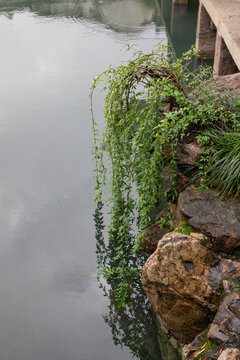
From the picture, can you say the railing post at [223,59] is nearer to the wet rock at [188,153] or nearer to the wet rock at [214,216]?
the wet rock at [188,153]

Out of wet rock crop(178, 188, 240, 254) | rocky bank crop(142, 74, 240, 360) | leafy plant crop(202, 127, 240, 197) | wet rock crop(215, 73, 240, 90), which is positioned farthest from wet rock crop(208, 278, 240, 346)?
wet rock crop(215, 73, 240, 90)

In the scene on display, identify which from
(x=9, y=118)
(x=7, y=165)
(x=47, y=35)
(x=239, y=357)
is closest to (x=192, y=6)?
(x=47, y=35)

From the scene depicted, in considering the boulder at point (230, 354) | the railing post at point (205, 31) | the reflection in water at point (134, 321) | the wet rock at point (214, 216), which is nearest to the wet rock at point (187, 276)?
the wet rock at point (214, 216)

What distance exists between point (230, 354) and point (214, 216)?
43.3 inches

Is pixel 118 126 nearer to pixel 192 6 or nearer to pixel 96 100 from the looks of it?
pixel 96 100

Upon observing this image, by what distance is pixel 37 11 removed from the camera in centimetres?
1217

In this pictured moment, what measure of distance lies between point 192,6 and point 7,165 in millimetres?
8074

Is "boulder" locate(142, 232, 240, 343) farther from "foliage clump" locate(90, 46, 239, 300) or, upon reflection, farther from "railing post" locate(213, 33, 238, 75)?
"railing post" locate(213, 33, 238, 75)

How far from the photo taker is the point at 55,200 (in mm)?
5031

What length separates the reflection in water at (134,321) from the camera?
134 inches

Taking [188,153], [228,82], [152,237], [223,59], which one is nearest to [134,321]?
[152,237]

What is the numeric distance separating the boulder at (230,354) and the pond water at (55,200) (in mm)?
1101

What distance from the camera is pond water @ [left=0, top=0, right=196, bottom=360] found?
139 inches

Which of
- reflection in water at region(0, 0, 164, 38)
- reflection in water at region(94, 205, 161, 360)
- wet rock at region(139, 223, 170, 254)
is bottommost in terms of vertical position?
reflection in water at region(94, 205, 161, 360)
